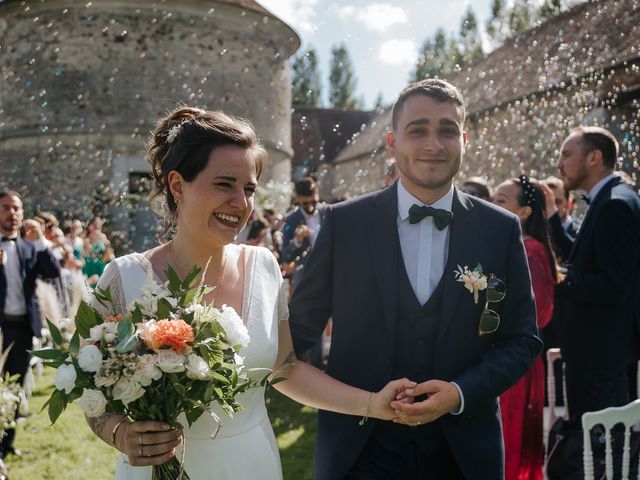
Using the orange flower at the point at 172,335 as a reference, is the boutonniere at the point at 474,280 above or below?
above

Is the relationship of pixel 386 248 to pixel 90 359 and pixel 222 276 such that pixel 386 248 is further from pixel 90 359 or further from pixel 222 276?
pixel 90 359

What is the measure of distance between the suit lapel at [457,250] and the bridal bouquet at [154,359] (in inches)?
32.4

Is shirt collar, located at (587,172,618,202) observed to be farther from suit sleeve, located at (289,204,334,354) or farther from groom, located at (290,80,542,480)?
suit sleeve, located at (289,204,334,354)

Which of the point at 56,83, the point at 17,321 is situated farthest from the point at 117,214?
the point at 17,321

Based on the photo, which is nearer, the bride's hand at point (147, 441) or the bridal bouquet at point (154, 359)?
the bridal bouquet at point (154, 359)

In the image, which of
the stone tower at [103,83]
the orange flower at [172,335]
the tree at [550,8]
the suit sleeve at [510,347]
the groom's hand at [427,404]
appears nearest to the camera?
the orange flower at [172,335]

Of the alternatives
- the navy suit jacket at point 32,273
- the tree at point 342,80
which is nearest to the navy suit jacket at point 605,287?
the navy suit jacket at point 32,273

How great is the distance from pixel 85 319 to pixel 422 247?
1329 millimetres

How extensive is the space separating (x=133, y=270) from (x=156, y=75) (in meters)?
20.9

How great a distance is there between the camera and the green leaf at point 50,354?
2043 mm

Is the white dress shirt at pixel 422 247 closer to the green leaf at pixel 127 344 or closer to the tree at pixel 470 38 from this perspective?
the green leaf at pixel 127 344

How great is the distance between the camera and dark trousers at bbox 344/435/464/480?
8.16ft

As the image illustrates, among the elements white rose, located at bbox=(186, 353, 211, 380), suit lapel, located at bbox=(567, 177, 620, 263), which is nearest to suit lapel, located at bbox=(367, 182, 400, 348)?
white rose, located at bbox=(186, 353, 211, 380)

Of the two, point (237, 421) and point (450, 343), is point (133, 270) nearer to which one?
point (237, 421)
